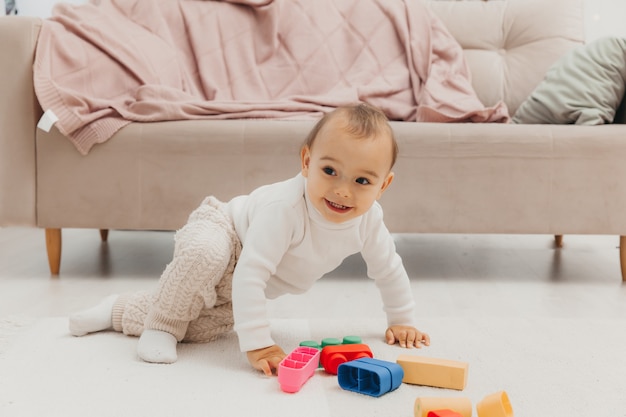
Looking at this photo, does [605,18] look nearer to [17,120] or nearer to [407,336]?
[407,336]

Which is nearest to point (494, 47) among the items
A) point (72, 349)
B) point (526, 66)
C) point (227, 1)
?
point (526, 66)

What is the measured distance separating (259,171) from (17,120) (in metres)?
0.62

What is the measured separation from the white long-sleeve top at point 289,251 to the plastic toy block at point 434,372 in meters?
0.22

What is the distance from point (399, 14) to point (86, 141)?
106 cm

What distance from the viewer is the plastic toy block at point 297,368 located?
1030mm

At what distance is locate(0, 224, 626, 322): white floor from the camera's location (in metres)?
1.62

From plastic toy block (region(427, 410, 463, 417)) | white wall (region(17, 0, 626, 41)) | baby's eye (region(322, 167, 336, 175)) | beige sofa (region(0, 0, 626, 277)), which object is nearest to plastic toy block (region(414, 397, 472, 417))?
plastic toy block (region(427, 410, 463, 417))

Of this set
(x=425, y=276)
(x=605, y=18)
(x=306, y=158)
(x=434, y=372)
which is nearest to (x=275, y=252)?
(x=306, y=158)

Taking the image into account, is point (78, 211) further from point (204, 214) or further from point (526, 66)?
point (526, 66)

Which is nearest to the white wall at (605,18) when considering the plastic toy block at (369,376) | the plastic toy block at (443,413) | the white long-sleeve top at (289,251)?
the white long-sleeve top at (289,251)

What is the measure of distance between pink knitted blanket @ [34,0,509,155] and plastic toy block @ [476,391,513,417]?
1128 millimetres

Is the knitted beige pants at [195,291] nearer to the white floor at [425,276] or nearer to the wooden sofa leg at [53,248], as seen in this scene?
→ the white floor at [425,276]

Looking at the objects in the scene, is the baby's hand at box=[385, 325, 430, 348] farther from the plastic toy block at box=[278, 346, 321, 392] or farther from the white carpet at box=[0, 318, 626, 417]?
the plastic toy block at box=[278, 346, 321, 392]

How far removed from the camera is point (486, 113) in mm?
1930
